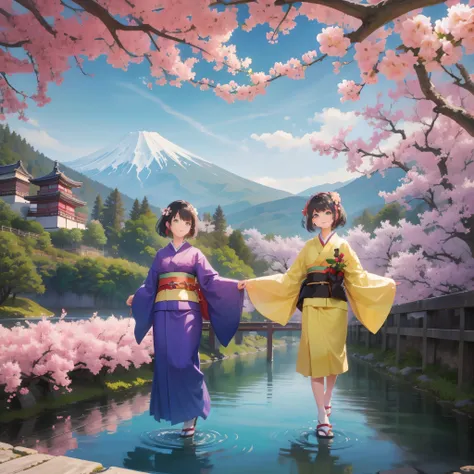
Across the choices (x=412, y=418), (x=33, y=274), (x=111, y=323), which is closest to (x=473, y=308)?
(x=412, y=418)

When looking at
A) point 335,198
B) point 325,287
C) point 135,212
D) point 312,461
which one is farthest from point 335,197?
point 135,212

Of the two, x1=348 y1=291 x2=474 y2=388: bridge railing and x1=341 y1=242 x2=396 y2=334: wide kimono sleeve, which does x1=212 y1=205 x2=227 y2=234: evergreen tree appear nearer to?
x1=348 y1=291 x2=474 y2=388: bridge railing

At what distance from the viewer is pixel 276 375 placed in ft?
32.5

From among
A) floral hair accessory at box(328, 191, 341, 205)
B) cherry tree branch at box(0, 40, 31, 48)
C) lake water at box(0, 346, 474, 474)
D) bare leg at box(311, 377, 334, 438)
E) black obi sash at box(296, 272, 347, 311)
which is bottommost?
lake water at box(0, 346, 474, 474)

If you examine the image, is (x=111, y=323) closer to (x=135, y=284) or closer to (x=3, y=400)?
(x=3, y=400)

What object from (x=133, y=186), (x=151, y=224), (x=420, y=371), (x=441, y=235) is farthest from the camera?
(x=133, y=186)

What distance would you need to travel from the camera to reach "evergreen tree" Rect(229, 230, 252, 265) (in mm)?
31641

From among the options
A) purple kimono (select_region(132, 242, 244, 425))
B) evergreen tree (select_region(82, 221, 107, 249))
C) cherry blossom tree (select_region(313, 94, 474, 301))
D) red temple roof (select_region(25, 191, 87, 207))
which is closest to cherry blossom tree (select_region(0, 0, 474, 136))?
purple kimono (select_region(132, 242, 244, 425))

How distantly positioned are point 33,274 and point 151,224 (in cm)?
1392

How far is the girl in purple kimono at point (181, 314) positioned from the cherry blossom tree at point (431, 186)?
292 inches

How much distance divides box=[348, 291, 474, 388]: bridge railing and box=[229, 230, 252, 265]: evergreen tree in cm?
2001

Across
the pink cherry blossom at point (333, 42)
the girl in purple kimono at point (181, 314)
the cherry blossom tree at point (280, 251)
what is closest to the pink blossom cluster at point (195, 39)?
the pink cherry blossom at point (333, 42)

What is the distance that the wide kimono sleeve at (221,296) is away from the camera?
169 inches

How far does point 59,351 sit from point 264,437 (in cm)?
268
